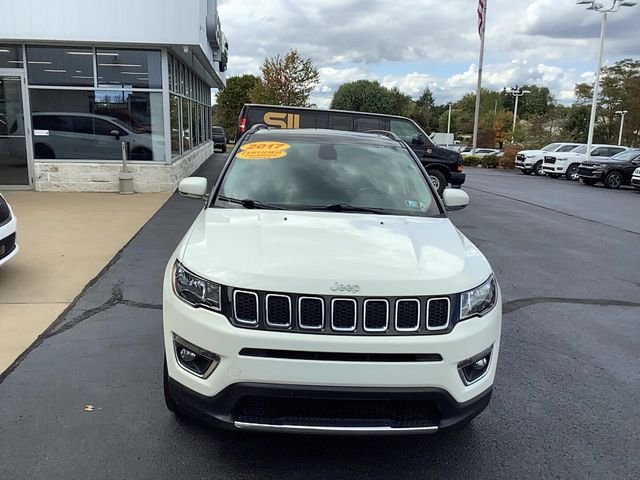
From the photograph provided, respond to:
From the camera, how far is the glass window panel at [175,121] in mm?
13728

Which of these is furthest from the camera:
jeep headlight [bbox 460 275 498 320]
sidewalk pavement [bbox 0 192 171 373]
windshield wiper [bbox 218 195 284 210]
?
sidewalk pavement [bbox 0 192 171 373]

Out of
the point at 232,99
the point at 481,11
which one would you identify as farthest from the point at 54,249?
the point at 232,99

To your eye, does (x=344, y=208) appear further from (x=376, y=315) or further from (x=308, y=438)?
(x=308, y=438)

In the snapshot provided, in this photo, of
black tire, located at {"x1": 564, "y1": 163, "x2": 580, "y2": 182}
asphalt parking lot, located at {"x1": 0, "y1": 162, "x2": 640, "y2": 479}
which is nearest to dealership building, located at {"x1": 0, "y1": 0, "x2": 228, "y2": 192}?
asphalt parking lot, located at {"x1": 0, "y1": 162, "x2": 640, "y2": 479}

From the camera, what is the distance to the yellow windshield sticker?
4230 mm

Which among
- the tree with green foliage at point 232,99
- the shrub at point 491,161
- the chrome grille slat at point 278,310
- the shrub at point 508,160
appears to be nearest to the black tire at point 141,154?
the chrome grille slat at point 278,310

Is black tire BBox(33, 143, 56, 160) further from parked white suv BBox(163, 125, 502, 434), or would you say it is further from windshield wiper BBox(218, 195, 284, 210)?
parked white suv BBox(163, 125, 502, 434)

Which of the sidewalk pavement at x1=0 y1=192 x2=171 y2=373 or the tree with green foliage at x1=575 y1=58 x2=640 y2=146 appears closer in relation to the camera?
the sidewalk pavement at x1=0 y1=192 x2=171 y2=373

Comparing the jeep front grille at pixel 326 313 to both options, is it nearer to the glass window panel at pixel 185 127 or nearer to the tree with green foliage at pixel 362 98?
the glass window panel at pixel 185 127

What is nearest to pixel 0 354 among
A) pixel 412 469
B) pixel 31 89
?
pixel 412 469

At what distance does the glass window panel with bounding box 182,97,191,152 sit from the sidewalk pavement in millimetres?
4392

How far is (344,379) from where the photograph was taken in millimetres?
2520

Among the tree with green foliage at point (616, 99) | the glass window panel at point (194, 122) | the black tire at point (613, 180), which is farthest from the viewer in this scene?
the tree with green foliage at point (616, 99)

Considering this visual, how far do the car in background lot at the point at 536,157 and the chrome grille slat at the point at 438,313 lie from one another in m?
28.8
